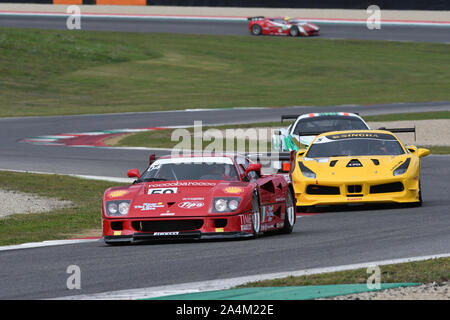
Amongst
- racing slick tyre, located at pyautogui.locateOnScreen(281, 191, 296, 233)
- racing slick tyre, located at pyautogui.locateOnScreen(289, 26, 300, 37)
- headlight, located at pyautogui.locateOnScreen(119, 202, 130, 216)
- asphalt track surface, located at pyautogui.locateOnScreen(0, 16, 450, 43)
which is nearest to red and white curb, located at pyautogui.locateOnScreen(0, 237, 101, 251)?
headlight, located at pyautogui.locateOnScreen(119, 202, 130, 216)

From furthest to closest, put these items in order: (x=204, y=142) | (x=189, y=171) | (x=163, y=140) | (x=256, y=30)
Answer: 1. (x=256, y=30)
2. (x=163, y=140)
3. (x=204, y=142)
4. (x=189, y=171)

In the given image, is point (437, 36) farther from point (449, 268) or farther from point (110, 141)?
point (449, 268)

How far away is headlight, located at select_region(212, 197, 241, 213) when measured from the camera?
10.8 metres

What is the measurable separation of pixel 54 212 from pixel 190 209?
4696 millimetres

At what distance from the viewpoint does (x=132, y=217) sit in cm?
1080

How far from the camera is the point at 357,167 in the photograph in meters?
14.6

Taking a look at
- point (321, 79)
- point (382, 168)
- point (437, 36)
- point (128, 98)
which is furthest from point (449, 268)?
point (437, 36)

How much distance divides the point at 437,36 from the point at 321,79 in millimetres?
8585

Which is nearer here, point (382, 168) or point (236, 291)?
point (236, 291)

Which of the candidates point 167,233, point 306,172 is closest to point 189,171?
point 167,233

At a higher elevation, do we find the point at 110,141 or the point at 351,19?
the point at 351,19

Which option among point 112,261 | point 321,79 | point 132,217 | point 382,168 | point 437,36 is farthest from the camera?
point 437,36

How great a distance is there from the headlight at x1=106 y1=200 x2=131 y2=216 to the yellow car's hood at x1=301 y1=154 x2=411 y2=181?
14.6 feet

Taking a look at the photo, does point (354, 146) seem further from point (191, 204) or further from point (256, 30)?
point (256, 30)
